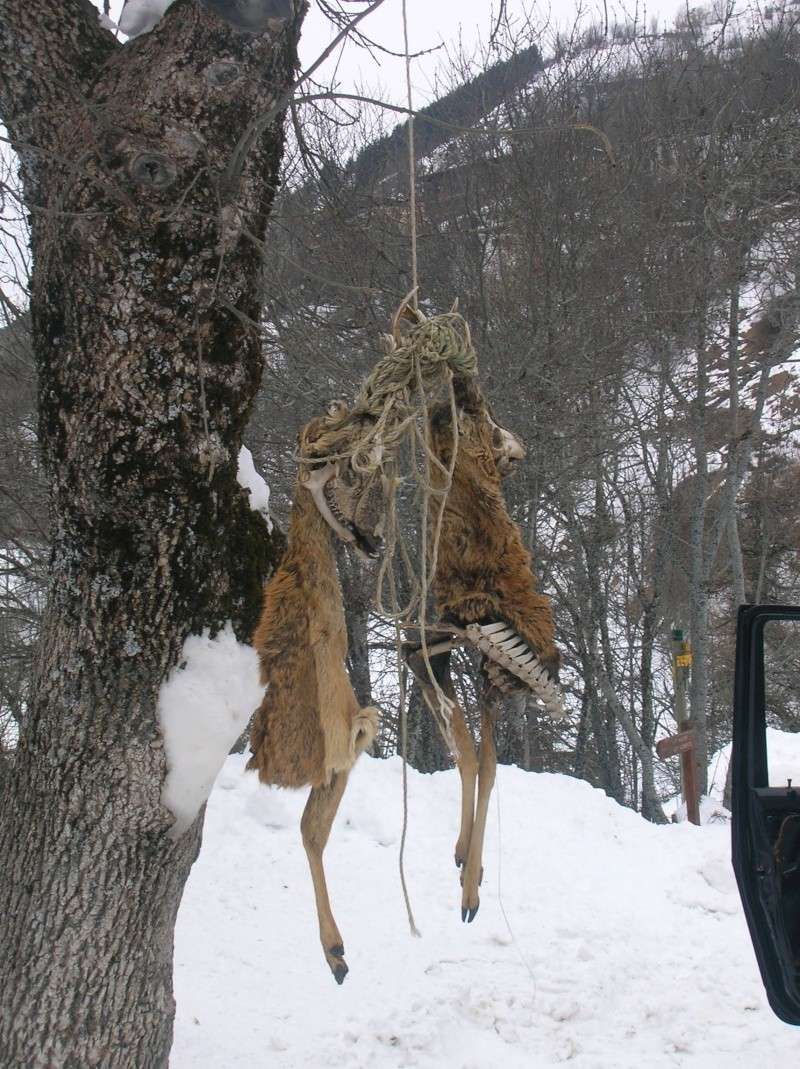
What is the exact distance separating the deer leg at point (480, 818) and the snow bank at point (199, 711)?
2.08 feet

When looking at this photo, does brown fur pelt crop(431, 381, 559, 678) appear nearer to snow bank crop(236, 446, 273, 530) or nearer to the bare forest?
snow bank crop(236, 446, 273, 530)

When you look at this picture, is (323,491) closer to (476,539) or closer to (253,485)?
(476,539)

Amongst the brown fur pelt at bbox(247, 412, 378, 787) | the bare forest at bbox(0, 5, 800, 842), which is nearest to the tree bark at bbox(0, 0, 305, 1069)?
the brown fur pelt at bbox(247, 412, 378, 787)

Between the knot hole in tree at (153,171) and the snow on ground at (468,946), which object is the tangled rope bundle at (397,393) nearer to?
the knot hole in tree at (153,171)

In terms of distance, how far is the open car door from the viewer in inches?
84.4

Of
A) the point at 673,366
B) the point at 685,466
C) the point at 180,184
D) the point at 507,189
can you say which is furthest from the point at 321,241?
the point at 685,466

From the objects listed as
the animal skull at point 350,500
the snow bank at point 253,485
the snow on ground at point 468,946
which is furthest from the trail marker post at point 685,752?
the animal skull at point 350,500

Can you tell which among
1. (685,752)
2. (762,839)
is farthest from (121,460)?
(685,752)

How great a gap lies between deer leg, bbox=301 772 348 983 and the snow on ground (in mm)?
1647

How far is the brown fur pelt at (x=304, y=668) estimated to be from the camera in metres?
1.91

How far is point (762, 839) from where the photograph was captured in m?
2.18

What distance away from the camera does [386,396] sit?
1.75 meters

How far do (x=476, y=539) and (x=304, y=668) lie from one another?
0.46 metres

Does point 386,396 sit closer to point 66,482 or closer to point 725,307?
point 66,482
